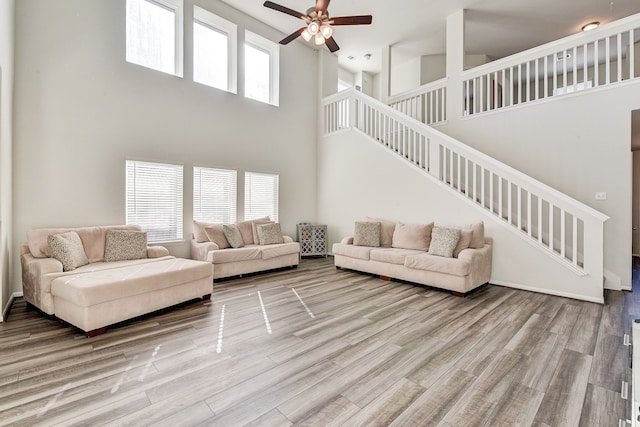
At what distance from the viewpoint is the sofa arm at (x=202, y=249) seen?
486cm

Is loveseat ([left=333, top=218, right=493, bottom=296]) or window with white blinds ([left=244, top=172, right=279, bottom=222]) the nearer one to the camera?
loveseat ([left=333, top=218, right=493, bottom=296])

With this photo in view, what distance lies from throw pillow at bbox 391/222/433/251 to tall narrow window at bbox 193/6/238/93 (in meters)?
4.32

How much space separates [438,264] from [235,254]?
312 centimetres

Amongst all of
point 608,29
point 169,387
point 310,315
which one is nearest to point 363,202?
point 310,315

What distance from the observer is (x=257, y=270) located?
520 centimetres

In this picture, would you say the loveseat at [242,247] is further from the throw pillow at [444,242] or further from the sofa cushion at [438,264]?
the throw pillow at [444,242]

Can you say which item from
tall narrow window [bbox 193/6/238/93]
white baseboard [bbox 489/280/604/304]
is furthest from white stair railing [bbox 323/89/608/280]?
tall narrow window [bbox 193/6/238/93]

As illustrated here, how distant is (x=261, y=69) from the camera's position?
679cm

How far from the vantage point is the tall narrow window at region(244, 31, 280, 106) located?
21.4ft

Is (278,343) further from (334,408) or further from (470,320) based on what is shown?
(470,320)

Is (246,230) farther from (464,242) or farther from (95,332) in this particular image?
(464,242)

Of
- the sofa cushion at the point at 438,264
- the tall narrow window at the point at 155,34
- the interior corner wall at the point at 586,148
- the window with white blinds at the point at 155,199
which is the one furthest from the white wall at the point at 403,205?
the tall narrow window at the point at 155,34

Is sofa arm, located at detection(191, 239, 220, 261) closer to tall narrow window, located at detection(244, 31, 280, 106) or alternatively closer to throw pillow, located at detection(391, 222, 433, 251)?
throw pillow, located at detection(391, 222, 433, 251)

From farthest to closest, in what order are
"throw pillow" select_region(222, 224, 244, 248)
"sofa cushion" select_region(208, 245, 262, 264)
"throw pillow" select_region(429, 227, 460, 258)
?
"throw pillow" select_region(222, 224, 244, 248)
"sofa cushion" select_region(208, 245, 262, 264)
"throw pillow" select_region(429, 227, 460, 258)
